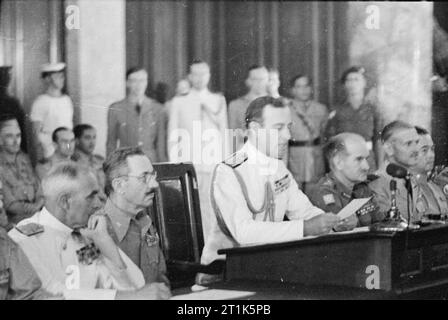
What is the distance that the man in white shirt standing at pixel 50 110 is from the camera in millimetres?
3719

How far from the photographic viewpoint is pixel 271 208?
150 inches

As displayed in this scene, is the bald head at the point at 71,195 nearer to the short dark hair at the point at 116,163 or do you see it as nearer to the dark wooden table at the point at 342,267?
the short dark hair at the point at 116,163

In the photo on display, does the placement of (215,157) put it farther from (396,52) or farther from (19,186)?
(396,52)

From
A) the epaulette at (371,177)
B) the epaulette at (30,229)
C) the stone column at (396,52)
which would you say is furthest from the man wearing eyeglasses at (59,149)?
the stone column at (396,52)

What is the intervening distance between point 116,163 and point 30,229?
0.48 metres

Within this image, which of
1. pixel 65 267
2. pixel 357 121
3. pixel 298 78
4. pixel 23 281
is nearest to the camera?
pixel 23 281

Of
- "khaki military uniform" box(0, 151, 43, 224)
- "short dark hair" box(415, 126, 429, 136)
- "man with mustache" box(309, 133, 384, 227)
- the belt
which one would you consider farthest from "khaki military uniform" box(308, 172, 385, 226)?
"khaki military uniform" box(0, 151, 43, 224)

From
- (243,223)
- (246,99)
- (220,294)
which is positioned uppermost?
(246,99)

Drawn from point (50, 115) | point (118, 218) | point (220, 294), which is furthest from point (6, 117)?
point (220, 294)

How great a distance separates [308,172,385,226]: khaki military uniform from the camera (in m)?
3.86

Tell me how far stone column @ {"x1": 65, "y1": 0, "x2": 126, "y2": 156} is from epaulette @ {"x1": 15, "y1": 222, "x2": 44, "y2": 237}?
0.46 m

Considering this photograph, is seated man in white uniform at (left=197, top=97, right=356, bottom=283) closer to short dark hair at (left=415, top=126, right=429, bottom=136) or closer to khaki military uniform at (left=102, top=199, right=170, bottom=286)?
khaki military uniform at (left=102, top=199, right=170, bottom=286)

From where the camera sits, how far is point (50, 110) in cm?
372

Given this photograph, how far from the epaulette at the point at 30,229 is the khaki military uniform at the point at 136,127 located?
18.9 inches
